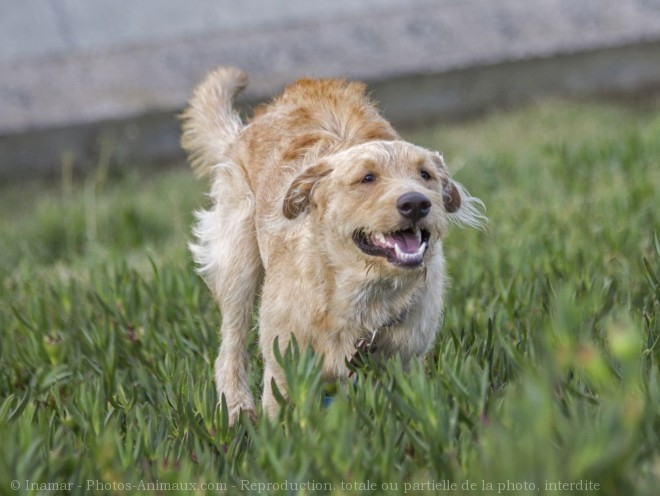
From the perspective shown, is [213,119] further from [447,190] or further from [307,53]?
[307,53]

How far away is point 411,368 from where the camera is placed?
294 centimetres

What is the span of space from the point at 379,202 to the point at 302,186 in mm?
447

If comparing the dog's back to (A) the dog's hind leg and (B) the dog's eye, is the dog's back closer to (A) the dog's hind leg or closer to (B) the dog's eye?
(A) the dog's hind leg

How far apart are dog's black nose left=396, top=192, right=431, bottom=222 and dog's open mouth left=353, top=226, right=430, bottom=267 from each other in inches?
2.3

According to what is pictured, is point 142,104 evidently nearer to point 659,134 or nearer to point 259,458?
point 659,134

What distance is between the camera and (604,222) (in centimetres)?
563

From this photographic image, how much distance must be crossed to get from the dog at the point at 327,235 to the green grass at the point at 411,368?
176mm

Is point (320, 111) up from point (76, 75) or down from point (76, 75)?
down

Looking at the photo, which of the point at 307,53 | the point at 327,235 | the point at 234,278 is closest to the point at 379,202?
the point at 327,235

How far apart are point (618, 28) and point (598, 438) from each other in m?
8.74

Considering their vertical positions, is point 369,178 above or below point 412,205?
above

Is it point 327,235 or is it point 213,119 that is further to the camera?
point 213,119

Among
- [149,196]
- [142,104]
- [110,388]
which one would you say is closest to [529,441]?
[110,388]

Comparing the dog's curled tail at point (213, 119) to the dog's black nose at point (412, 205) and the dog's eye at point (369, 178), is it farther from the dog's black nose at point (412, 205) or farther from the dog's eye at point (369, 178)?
the dog's black nose at point (412, 205)
